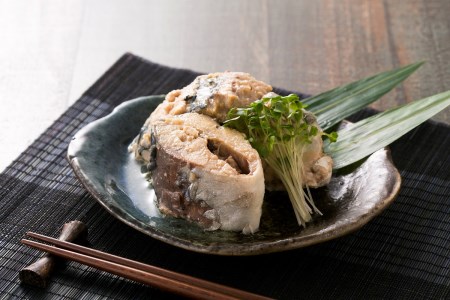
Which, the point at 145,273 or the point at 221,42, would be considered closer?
the point at 145,273

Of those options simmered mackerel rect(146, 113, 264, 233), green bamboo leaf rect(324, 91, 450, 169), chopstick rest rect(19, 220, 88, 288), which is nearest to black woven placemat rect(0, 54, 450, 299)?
chopstick rest rect(19, 220, 88, 288)

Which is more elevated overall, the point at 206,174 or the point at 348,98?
the point at 206,174

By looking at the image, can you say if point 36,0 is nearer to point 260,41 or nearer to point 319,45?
point 260,41

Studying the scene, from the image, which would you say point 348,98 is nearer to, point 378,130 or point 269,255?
point 378,130

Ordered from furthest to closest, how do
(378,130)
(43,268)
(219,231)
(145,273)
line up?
(378,130)
(219,231)
(43,268)
(145,273)

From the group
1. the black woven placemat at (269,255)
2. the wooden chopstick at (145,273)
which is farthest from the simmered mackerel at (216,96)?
the wooden chopstick at (145,273)

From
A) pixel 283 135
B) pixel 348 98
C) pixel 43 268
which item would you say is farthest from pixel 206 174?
pixel 348 98

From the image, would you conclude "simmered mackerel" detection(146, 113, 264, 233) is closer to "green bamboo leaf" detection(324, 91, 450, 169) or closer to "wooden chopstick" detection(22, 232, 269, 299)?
"wooden chopstick" detection(22, 232, 269, 299)
